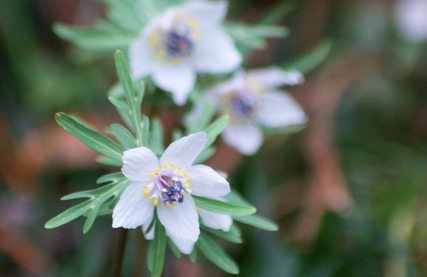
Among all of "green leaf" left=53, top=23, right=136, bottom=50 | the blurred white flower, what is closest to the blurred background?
the blurred white flower

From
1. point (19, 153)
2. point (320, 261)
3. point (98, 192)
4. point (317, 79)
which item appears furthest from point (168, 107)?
point (317, 79)

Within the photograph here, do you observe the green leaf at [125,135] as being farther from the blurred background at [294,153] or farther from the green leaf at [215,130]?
the blurred background at [294,153]

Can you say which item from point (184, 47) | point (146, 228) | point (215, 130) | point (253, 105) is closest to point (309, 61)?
point (253, 105)

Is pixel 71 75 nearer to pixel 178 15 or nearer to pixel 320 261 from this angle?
pixel 178 15

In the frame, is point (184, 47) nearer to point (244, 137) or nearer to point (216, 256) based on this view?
point (244, 137)

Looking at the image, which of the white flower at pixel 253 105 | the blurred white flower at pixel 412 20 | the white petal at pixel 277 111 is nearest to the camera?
the white flower at pixel 253 105

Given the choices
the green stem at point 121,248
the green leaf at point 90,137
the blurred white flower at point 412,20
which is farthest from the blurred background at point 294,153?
the green leaf at point 90,137
